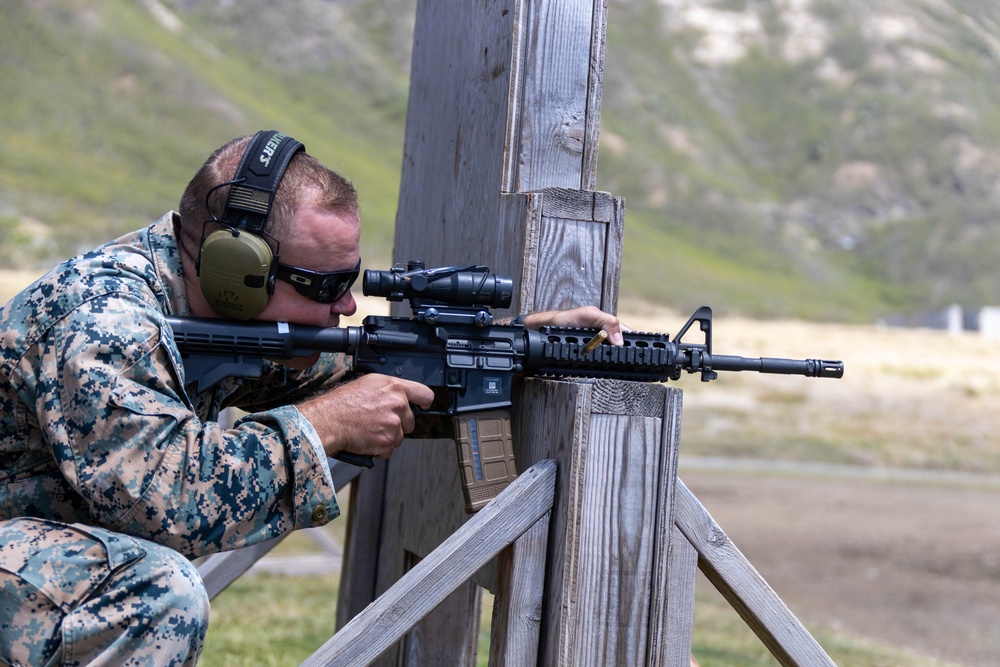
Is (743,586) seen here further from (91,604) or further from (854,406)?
(854,406)

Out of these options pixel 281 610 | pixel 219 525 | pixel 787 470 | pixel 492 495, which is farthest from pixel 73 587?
pixel 787 470

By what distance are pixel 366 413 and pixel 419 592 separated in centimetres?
47

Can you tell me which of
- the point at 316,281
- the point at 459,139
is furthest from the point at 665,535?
the point at 459,139

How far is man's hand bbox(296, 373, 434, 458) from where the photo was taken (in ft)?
8.75

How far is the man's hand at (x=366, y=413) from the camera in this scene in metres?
2.67

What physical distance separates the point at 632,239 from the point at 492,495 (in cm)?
7447

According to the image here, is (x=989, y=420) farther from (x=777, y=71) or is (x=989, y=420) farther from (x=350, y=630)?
(x=777, y=71)

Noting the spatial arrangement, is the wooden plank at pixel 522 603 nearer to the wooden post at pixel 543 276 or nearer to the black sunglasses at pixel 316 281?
the wooden post at pixel 543 276

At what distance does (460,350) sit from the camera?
296 cm

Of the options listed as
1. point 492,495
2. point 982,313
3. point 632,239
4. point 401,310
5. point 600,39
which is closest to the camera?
point 492,495

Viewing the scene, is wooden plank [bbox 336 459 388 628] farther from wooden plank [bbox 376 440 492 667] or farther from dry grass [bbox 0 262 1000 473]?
dry grass [bbox 0 262 1000 473]

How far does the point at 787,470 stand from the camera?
18.6m

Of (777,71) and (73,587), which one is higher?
(777,71)

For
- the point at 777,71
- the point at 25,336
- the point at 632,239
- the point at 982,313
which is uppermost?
the point at 777,71
